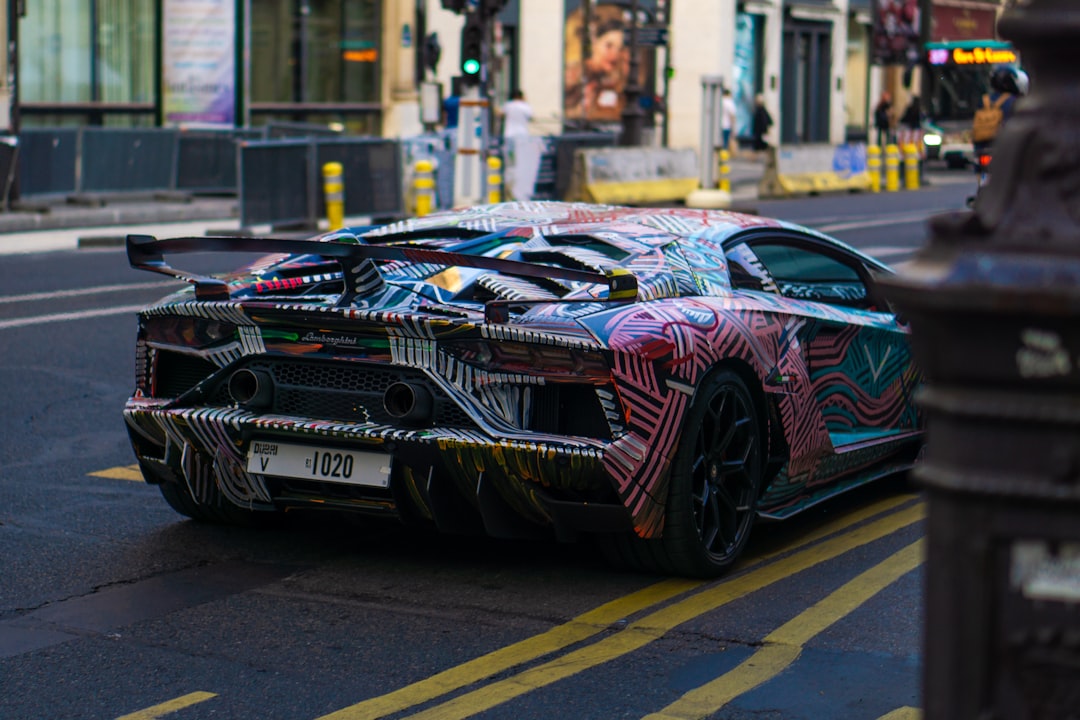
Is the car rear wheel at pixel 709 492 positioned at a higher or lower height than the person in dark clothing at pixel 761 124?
lower

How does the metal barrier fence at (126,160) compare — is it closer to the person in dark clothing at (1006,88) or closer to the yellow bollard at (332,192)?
the yellow bollard at (332,192)

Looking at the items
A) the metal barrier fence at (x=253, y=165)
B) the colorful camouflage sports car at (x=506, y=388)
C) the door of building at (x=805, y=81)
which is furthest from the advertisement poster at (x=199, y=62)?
the colorful camouflage sports car at (x=506, y=388)

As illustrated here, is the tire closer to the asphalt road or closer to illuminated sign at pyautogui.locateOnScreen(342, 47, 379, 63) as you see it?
the asphalt road

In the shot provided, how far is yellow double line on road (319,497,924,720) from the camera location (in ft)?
14.8

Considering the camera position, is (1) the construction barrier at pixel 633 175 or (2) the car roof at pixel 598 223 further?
(1) the construction barrier at pixel 633 175

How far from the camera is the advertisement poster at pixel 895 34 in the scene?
43875 millimetres

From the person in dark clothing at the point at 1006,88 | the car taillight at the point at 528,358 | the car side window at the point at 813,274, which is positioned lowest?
the car taillight at the point at 528,358

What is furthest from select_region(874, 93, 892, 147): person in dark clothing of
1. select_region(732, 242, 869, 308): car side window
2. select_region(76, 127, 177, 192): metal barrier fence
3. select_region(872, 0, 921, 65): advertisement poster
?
select_region(732, 242, 869, 308): car side window

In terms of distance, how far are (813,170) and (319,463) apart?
28080mm

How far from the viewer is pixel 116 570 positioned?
595 cm

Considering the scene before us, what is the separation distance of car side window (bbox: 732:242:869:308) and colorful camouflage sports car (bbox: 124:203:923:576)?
1.23ft

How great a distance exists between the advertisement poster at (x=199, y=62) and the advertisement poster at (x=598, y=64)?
1221 cm

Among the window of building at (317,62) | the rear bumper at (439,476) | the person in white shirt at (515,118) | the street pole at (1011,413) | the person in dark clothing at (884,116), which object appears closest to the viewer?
the street pole at (1011,413)

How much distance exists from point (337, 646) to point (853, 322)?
8.96 feet
